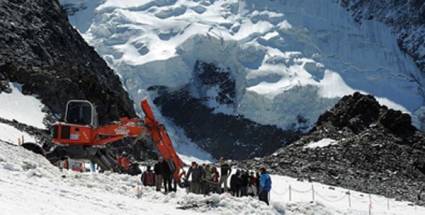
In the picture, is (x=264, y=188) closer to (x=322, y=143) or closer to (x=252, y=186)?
(x=252, y=186)

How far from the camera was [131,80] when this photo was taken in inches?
3969

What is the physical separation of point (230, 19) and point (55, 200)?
101 m

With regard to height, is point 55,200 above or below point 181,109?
below

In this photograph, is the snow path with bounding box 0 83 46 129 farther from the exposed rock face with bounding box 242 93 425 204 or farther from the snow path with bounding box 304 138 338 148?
the snow path with bounding box 304 138 338 148

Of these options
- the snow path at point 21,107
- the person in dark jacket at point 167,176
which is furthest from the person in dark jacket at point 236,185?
the snow path at point 21,107

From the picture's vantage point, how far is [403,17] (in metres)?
138

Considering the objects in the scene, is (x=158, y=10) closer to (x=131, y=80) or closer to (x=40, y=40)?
(x=131, y=80)

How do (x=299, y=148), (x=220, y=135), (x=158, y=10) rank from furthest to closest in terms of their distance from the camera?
1. (x=158, y=10)
2. (x=220, y=135)
3. (x=299, y=148)

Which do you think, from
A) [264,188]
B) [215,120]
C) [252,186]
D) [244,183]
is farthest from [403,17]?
[264,188]

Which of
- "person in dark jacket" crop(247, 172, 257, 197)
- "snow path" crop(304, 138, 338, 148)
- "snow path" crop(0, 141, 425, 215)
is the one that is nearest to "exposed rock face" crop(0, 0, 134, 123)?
"snow path" crop(304, 138, 338, 148)

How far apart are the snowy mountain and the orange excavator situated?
69535 mm

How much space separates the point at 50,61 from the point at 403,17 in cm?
8919

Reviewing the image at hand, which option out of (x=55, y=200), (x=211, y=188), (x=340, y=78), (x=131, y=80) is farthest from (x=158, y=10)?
(x=55, y=200)

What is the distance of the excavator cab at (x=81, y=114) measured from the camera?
80.8ft
